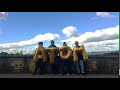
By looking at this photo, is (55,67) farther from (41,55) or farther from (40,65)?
(41,55)

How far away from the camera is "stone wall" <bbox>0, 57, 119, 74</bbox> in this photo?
47.9 ft

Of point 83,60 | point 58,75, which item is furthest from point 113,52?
point 58,75

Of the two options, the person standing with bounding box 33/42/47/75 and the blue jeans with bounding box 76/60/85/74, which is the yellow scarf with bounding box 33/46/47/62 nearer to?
the person standing with bounding box 33/42/47/75

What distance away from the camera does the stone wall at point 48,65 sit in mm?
14587

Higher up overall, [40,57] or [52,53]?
[52,53]

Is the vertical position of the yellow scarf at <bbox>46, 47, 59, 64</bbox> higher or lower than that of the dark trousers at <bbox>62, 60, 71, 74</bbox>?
higher

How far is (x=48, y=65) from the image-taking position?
14.6 meters

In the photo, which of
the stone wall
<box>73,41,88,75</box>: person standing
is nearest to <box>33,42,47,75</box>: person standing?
the stone wall

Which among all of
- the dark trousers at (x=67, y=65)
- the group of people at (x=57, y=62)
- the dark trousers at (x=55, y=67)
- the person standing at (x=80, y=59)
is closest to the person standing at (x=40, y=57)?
the group of people at (x=57, y=62)

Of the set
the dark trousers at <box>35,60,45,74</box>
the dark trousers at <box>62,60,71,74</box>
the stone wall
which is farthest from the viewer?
the stone wall

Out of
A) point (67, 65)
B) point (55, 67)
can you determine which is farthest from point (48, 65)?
point (67, 65)

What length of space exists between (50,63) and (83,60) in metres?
1.48
